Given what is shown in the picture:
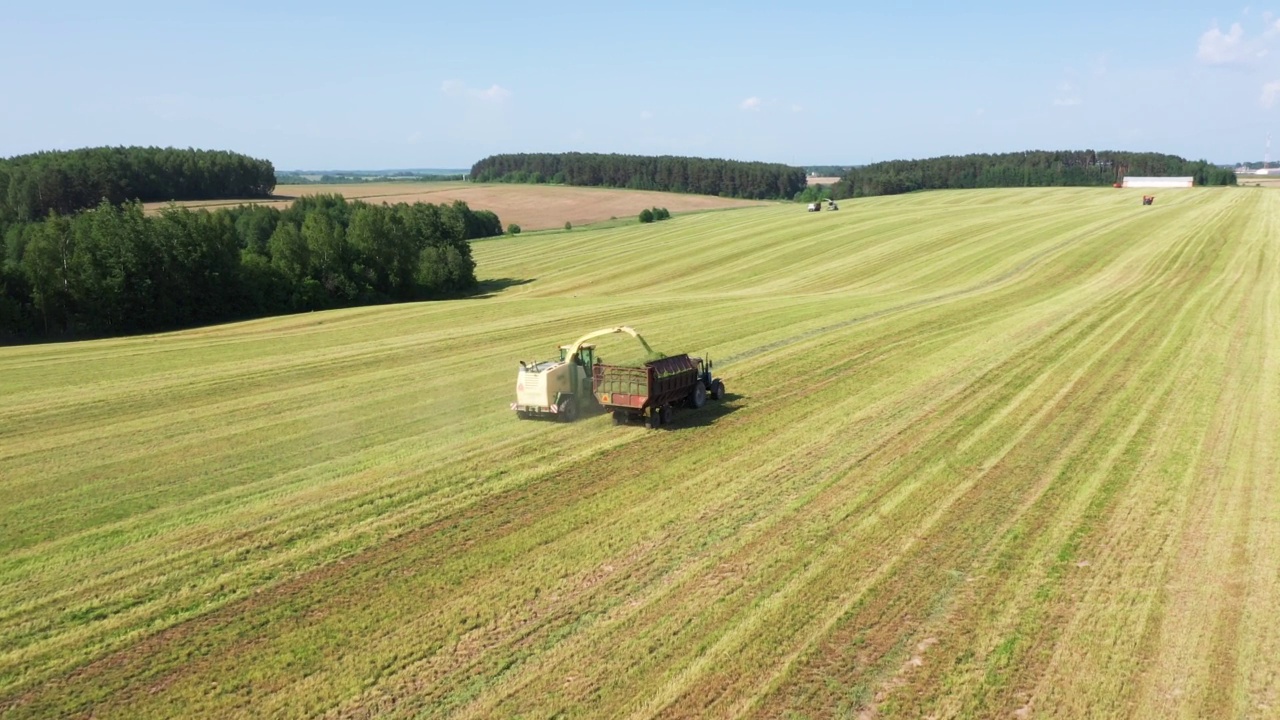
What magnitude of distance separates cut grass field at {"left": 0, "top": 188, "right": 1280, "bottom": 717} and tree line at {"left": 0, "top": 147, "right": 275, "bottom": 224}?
68.4 meters

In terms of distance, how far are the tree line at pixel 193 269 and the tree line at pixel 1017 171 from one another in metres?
116

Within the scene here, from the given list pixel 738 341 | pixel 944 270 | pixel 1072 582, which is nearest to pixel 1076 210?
pixel 944 270

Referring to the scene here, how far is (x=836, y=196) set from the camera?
160m

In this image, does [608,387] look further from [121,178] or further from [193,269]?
[121,178]

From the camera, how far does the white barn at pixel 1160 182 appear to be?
5015 inches

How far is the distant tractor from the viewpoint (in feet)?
64.8

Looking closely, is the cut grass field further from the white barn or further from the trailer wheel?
the white barn

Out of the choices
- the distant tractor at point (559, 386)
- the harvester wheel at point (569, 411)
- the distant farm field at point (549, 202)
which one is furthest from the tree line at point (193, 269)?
the distant farm field at point (549, 202)

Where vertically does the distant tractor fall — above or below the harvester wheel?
above

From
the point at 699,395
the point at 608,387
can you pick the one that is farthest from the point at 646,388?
the point at 699,395

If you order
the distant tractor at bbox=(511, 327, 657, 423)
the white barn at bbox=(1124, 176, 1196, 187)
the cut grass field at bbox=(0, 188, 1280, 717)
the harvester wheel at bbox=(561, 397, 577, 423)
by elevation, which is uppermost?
the white barn at bbox=(1124, 176, 1196, 187)

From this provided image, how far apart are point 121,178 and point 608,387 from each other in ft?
347

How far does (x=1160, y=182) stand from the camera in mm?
131500

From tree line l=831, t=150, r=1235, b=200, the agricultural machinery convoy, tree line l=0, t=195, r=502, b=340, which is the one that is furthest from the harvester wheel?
tree line l=831, t=150, r=1235, b=200
